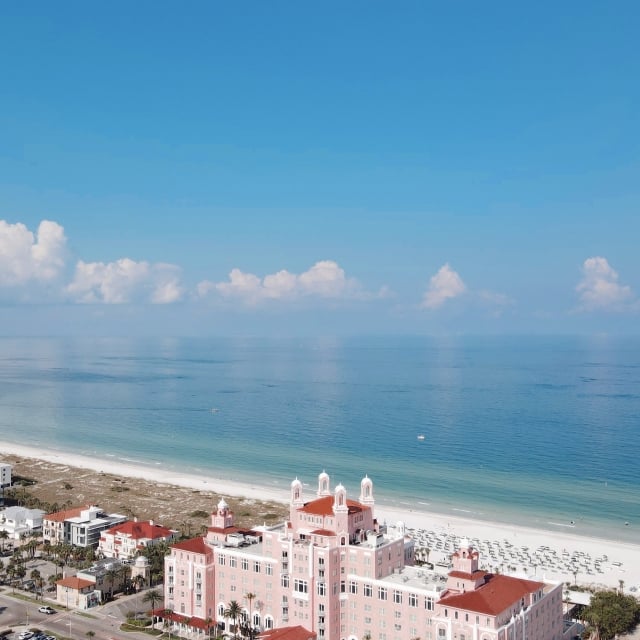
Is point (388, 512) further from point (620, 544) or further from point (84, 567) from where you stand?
point (84, 567)

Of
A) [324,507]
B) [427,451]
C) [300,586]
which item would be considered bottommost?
[427,451]

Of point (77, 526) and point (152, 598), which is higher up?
point (77, 526)

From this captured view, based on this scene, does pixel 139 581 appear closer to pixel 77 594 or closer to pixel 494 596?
pixel 77 594

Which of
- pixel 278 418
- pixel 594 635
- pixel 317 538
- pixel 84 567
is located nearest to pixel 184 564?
pixel 317 538

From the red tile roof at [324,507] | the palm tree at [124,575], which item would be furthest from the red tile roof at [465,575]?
the palm tree at [124,575]

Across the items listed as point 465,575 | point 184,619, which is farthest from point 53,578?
point 465,575

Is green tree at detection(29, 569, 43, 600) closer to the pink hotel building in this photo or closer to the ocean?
the pink hotel building
